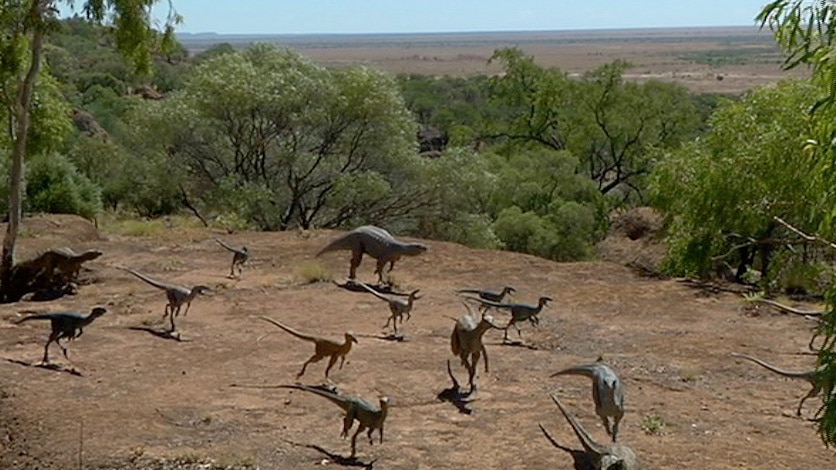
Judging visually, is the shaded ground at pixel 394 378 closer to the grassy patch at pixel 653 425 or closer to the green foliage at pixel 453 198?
the grassy patch at pixel 653 425

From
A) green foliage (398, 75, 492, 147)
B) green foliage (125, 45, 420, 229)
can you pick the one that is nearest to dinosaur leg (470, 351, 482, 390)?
green foliage (125, 45, 420, 229)

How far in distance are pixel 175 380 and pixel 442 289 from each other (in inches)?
241

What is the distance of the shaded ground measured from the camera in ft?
27.6

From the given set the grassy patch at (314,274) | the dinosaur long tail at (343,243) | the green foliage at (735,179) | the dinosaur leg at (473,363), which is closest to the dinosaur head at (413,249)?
the dinosaur long tail at (343,243)

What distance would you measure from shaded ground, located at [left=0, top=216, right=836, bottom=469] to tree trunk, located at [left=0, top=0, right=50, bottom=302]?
1.32 metres

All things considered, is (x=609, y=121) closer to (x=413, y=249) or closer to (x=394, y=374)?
(x=413, y=249)

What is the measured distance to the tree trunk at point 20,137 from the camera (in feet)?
43.9

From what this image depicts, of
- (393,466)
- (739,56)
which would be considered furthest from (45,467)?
(739,56)

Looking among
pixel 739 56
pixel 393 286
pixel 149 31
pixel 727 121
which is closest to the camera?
pixel 149 31

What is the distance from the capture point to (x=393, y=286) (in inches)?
608

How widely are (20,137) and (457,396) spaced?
26.5ft

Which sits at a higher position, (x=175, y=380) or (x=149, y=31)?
(x=149, y=31)

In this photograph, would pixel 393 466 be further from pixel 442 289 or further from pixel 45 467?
pixel 442 289

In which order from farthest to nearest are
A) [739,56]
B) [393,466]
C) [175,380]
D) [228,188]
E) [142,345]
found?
[739,56] < [228,188] < [142,345] < [175,380] < [393,466]
